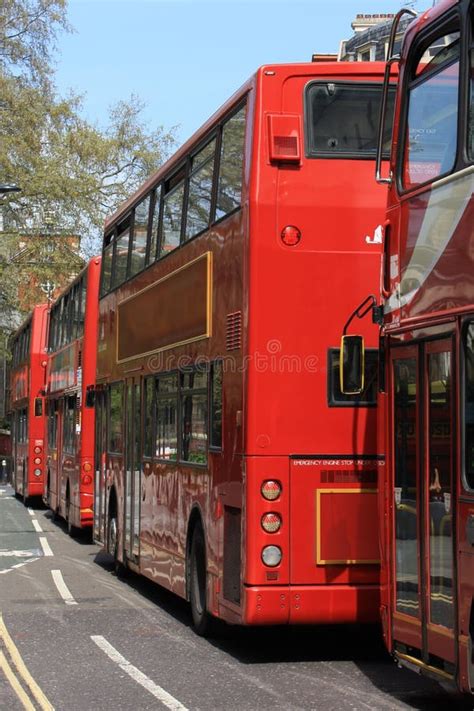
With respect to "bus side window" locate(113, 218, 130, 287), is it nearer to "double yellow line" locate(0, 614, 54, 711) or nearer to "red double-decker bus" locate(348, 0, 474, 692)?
"double yellow line" locate(0, 614, 54, 711)

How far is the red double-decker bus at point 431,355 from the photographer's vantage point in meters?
7.89

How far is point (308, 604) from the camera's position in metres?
10.3

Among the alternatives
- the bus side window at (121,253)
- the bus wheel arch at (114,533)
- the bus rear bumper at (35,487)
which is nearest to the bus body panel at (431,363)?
the bus side window at (121,253)

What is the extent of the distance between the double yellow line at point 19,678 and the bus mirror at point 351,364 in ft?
9.53

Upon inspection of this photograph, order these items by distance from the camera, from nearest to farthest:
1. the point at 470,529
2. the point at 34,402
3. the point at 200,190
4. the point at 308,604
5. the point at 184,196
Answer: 1. the point at 470,529
2. the point at 308,604
3. the point at 200,190
4. the point at 184,196
5. the point at 34,402

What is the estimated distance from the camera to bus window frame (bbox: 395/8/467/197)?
8125mm

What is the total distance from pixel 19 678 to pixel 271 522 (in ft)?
6.91

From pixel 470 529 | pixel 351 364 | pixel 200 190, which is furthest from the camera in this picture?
pixel 200 190

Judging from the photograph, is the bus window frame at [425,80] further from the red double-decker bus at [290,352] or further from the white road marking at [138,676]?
the white road marking at [138,676]

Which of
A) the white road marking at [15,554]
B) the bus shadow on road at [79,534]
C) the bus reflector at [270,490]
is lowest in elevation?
the white road marking at [15,554]

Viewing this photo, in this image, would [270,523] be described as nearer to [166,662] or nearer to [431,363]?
[166,662]

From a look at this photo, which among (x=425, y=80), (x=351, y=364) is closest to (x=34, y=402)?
(x=351, y=364)

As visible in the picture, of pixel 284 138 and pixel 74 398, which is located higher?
pixel 284 138

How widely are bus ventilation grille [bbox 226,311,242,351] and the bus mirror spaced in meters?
1.25
